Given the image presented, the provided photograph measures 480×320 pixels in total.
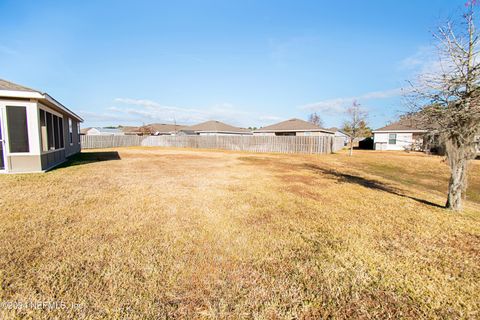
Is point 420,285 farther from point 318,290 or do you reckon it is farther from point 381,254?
point 318,290

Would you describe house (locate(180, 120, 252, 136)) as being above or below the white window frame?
above

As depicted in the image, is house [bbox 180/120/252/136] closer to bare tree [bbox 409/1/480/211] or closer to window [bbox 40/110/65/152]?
window [bbox 40/110/65/152]

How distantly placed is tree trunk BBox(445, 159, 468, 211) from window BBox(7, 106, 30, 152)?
12913 mm

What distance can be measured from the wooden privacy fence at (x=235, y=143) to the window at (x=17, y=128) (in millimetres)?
19877

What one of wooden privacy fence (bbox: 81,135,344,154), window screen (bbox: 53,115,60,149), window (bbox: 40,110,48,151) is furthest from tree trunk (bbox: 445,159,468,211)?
wooden privacy fence (bbox: 81,135,344,154)

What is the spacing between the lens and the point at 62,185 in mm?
6520

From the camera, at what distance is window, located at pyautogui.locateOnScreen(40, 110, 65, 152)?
8.65m

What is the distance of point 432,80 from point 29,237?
826 cm

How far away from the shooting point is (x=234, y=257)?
9.70 feet

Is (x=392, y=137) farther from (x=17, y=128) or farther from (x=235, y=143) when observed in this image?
(x=17, y=128)

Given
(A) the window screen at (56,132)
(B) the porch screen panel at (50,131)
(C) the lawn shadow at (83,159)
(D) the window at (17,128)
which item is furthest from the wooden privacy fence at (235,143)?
(D) the window at (17,128)

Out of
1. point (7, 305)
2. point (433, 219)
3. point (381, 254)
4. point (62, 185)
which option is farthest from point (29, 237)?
point (433, 219)

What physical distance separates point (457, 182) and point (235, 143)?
22.9 meters

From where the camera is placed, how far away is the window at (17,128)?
751cm
